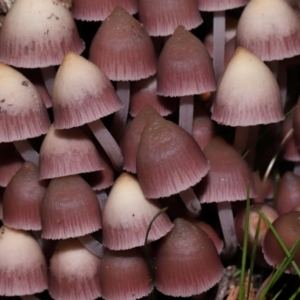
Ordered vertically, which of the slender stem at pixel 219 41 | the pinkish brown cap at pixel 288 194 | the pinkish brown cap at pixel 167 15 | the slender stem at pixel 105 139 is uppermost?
the pinkish brown cap at pixel 167 15

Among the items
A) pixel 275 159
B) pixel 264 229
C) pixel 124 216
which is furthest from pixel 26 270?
pixel 275 159

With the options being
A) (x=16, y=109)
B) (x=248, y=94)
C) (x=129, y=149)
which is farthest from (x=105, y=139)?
(x=248, y=94)

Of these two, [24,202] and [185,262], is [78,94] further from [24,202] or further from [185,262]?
[185,262]

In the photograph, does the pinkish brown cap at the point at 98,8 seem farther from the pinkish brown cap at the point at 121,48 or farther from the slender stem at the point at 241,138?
the slender stem at the point at 241,138

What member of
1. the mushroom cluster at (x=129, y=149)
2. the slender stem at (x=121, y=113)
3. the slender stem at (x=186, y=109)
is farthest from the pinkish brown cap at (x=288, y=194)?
the slender stem at (x=121, y=113)

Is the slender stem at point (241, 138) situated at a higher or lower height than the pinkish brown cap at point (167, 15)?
lower

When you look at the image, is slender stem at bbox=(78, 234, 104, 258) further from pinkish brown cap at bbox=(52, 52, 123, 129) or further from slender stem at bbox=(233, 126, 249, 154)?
slender stem at bbox=(233, 126, 249, 154)

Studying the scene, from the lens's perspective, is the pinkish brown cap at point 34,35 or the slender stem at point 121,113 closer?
the pinkish brown cap at point 34,35

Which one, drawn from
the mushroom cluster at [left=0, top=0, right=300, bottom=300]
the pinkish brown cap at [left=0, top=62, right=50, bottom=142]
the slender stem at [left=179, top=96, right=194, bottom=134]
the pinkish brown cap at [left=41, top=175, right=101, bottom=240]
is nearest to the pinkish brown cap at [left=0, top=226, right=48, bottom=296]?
the mushroom cluster at [left=0, top=0, right=300, bottom=300]
